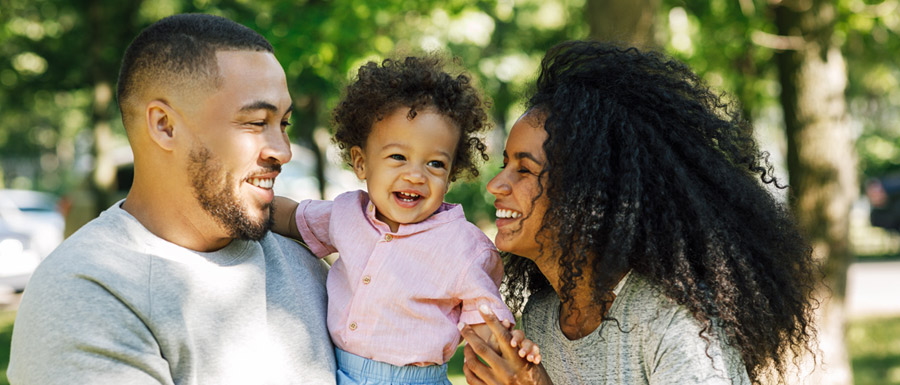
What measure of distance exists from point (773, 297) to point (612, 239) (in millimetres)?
543

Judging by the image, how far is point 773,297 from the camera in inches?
101

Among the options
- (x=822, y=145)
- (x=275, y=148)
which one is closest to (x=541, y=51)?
(x=822, y=145)

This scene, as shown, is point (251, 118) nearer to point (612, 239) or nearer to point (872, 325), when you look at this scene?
point (612, 239)

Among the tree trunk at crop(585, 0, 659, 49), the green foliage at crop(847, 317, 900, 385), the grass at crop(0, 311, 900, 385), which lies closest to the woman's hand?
the tree trunk at crop(585, 0, 659, 49)

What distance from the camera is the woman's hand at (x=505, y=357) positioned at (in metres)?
2.41

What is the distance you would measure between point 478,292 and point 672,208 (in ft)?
2.18

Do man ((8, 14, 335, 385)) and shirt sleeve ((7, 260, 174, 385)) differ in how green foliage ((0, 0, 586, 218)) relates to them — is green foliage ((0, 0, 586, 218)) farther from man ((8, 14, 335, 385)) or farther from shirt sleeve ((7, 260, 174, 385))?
shirt sleeve ((7, 260, 174, 385))

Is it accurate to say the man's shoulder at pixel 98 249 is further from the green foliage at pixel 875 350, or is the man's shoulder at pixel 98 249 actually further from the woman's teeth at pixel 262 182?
the green foliage at pixel 875 350

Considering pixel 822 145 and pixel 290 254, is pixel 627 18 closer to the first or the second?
pixel 822 145

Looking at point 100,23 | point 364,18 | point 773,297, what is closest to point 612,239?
point 773,297

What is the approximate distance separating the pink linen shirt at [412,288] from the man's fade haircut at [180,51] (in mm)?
765

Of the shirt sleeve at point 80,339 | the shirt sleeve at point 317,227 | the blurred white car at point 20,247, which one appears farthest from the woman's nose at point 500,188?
the blurred white car at point 20,247

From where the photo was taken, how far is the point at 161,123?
8.00 ft

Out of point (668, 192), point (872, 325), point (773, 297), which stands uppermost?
point (668, 192)
